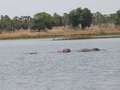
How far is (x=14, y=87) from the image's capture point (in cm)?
4125

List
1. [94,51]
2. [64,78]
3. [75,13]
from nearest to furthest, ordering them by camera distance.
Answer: [64,78] < [94,51] < [75,13]

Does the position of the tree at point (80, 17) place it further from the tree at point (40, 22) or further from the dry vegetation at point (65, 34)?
the tree at point (40, 22)

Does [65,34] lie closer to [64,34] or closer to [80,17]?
[64,34]

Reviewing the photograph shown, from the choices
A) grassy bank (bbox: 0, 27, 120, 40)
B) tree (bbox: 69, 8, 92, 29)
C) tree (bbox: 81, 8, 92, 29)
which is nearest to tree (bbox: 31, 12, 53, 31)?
grassy bank (bbox: 0, 27, 120, 40)

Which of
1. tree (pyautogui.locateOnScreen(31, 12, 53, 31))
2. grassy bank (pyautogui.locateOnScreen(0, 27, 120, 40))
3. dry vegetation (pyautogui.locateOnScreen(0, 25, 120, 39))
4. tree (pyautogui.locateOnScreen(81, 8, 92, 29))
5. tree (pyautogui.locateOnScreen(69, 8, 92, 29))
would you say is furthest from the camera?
tree (pyautogui.locateOnScreen(31, 12, 53, 31))

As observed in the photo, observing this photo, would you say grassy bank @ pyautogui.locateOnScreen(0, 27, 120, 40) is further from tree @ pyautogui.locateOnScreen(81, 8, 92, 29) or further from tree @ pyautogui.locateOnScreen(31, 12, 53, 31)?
tree @ pyautogui.locateOnScreen(31, 12, 53, 31)

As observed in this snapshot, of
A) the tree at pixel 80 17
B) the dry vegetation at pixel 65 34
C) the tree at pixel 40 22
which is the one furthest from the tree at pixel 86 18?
the tree at pixel 40 22

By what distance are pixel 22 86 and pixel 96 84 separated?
200 inches

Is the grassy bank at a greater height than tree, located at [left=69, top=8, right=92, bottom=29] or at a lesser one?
lesser

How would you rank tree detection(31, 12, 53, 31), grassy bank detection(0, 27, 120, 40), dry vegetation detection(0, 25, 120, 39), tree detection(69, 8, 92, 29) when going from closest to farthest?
grassy bank detection(0, 27, 120, 40) < dry vegetation detection(0, 25, 120, 39) < tree detection(69, 8, 92, 29) < tree detection(31, 12, 53, 31)

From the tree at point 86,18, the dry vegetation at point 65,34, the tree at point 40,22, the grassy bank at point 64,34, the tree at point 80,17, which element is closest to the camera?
the grassy bank at point 64,34

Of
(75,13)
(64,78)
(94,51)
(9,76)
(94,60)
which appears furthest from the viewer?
(75,13)

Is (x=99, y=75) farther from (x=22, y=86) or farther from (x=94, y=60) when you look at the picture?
(x=94, y=60)

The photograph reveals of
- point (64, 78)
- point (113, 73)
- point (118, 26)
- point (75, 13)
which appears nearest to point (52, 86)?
point (64, 78)
